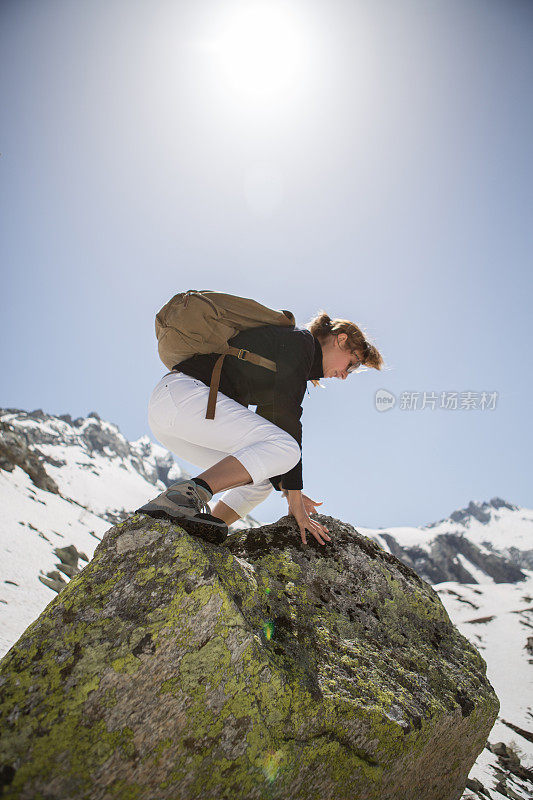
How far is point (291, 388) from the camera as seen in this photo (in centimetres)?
423

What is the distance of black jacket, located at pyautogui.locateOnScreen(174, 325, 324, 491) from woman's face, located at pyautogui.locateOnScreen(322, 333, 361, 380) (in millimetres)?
595

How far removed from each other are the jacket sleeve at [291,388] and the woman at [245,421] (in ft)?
0.04

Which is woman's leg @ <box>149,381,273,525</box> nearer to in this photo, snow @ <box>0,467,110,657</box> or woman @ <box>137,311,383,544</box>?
woman @ <box>137,311,383,544</box>

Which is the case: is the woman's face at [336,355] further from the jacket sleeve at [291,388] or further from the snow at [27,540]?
the snow at [27,540]

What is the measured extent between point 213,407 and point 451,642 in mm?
4081

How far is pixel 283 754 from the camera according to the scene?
264 cm

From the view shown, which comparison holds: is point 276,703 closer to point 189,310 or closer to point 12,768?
point 12,768

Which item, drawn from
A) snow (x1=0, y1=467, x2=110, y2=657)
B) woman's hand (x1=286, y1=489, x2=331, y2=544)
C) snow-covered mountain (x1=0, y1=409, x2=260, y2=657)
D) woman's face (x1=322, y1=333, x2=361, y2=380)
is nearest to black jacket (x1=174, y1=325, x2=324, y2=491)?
woman's hand (x1=286, y1=489, x2=331, y2=544)

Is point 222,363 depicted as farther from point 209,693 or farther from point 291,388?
point 209,693

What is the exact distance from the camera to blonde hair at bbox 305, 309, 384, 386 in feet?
16.1

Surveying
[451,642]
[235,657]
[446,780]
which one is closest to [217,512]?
[235,657]

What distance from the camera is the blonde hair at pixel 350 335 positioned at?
4.89m

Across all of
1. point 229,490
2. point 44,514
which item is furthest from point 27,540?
point 229,490

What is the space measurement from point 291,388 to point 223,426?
89 centimetres
